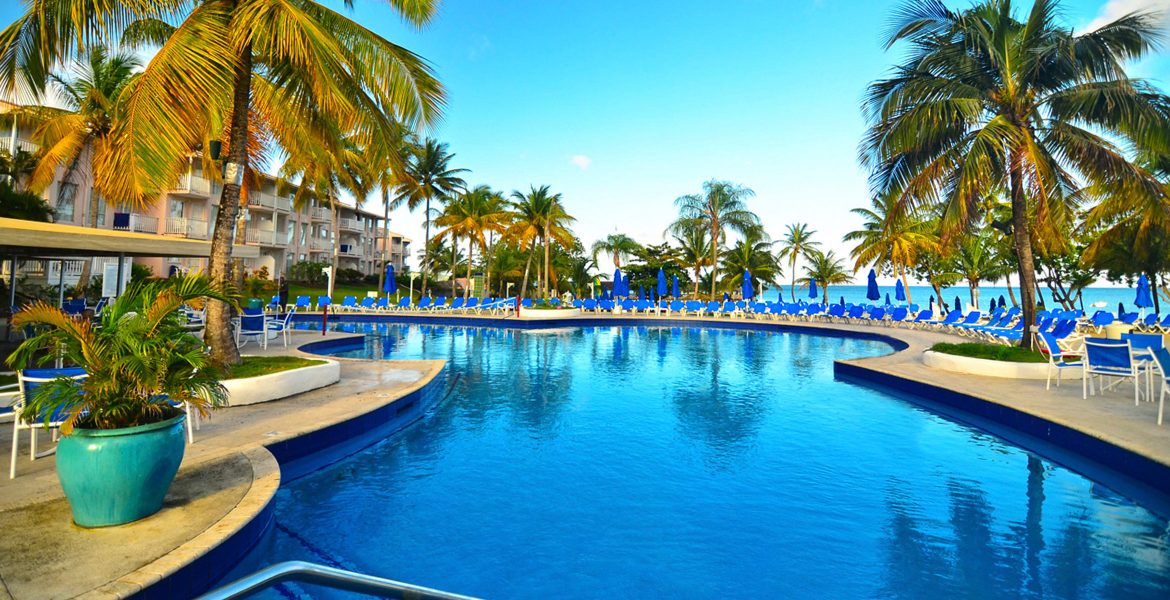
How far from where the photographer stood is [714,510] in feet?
14.5

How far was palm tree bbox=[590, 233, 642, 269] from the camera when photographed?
42.2m

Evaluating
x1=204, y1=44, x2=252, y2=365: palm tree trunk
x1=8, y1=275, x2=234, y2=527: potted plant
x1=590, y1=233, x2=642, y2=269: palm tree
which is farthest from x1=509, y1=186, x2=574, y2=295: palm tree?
x1=8, y1=275, x2=234, y2=527: potted plant

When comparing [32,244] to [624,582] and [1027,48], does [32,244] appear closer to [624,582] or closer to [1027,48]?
[624,582]

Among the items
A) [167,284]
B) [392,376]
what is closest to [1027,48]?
[392,376]

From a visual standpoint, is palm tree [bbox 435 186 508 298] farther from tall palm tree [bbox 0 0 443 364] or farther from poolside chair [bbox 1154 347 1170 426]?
poolside chair [bbox 1154 347 1170 426]

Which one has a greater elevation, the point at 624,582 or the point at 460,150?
the point at 460,150

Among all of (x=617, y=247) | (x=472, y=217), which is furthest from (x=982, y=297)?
(x=472, y=217)

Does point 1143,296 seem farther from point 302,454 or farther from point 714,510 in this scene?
point 302,454

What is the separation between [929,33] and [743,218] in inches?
888

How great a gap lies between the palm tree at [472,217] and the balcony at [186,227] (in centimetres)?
1190

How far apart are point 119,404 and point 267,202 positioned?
35.7 m

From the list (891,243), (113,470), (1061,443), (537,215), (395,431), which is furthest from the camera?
(537,215)

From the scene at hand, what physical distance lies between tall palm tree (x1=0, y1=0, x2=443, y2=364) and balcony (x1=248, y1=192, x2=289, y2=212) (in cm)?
2853

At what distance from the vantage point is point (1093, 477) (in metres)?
5.12
